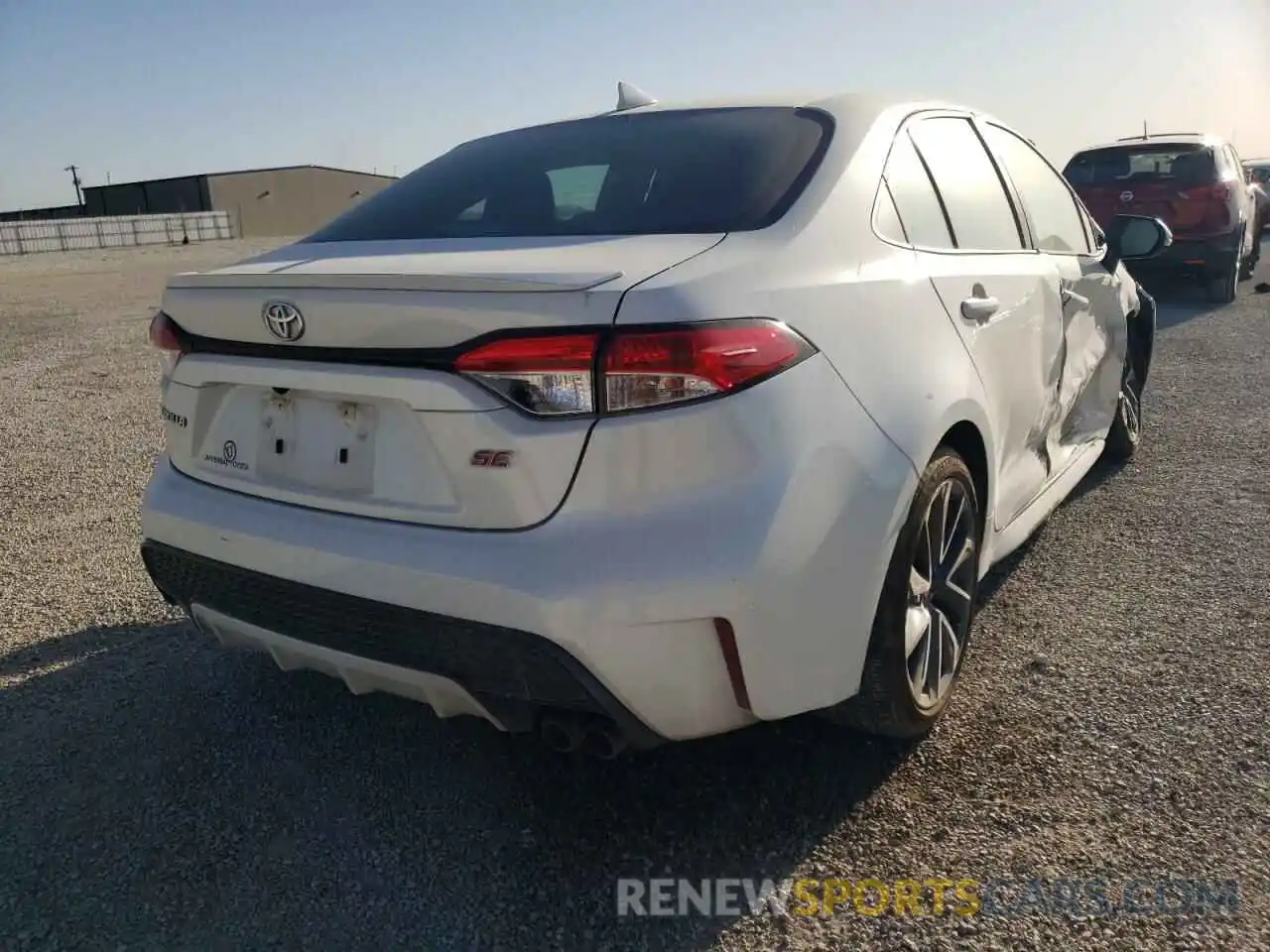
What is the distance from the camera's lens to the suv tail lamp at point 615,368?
1.87 metres

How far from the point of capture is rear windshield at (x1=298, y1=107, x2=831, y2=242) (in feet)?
7.82

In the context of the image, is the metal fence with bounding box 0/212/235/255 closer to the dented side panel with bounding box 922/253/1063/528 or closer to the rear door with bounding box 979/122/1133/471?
the rear door with bounding box 979/122/1133/471

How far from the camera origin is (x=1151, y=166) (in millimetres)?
10586

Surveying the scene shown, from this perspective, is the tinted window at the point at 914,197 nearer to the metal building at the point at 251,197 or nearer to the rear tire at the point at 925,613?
the rear tire at the point at 925,613

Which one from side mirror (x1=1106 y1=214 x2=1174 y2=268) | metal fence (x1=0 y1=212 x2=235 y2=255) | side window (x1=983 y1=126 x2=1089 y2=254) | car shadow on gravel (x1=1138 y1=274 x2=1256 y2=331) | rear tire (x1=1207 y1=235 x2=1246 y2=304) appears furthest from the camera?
metal fence (x1=0 y1=212 x2=235 y2=255)

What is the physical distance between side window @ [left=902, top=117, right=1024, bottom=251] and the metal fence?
4373 cm

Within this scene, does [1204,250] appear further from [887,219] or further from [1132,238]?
[887,219]

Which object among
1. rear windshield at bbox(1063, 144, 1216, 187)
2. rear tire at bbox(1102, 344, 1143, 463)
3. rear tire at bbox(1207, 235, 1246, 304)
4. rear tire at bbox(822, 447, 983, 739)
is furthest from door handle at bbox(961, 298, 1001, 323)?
rear tire at bbox(1207, 235, 1246, 304)

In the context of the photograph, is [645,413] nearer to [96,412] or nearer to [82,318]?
[96,412]

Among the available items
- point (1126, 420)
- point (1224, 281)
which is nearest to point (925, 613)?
point (1126, 420)

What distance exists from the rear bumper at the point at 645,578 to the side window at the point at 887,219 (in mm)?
608

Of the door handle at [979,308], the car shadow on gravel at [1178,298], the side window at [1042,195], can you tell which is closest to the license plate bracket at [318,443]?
the door handle at [979,308]

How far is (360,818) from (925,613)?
1439mm

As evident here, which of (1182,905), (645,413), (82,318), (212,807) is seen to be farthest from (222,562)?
(82,318)
